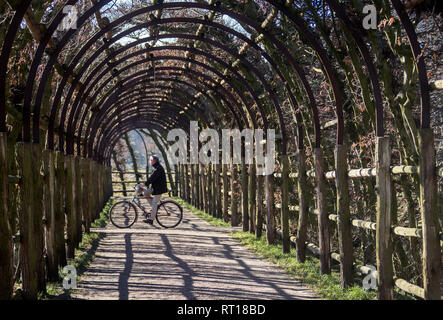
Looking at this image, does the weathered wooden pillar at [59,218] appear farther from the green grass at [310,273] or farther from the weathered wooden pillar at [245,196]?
the weathered wooden pillar at [245,196]

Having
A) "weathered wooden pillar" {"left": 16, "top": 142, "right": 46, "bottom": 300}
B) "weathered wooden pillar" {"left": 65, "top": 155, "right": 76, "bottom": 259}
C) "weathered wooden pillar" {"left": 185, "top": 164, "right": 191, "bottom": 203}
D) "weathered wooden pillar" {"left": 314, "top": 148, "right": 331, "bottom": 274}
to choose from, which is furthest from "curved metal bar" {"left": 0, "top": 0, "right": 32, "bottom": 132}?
"weathered wooden pillar" {"left": 185, "top": 164, "right": 191, "bottom": 203}

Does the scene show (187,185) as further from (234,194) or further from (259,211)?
(259,211)

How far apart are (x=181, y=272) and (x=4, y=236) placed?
11.1 feet

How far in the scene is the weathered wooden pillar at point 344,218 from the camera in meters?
6.80

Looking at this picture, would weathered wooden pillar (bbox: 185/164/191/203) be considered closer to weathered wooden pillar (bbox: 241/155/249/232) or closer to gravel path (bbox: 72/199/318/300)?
weathered wooden pillar (bbox: 241/155/249/232)

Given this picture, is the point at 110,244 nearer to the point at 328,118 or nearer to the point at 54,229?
the point at 54,229

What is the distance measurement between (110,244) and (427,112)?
750 cm

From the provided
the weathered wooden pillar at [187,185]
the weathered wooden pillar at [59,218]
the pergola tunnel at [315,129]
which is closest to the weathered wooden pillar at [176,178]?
the weathered wooden pillar at [187,185]

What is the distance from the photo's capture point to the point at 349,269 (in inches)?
268

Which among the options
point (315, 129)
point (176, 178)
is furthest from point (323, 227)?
point (176, 178)

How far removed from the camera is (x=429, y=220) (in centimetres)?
469

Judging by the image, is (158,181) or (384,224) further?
(158,181)

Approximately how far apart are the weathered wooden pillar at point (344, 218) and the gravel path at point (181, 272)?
0.47 m
